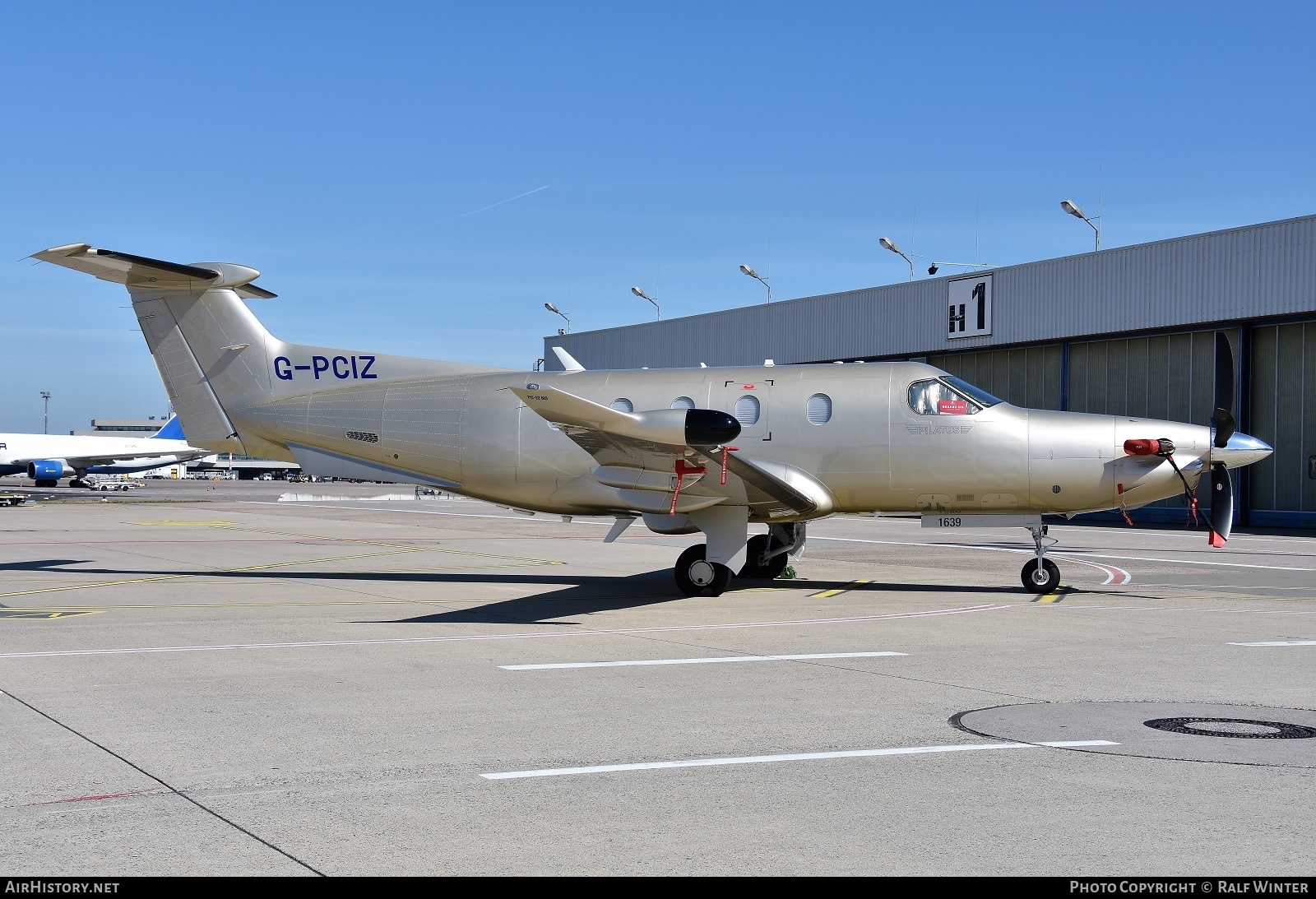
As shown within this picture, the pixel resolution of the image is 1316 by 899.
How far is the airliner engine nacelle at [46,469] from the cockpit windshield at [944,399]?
217ft

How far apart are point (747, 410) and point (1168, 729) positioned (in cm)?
1025

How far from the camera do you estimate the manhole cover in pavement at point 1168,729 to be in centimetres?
696

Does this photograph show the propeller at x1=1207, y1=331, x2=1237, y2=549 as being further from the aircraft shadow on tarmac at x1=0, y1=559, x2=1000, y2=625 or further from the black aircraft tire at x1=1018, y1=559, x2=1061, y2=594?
the aircraft shadow on tarmac at x1=0, y1=559, x2=1000, y2=625

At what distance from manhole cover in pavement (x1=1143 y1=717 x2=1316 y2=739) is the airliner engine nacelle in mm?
73250

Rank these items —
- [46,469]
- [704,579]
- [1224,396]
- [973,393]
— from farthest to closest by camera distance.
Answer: [46,469]
[973,393]
[704,579]
[1224,396]

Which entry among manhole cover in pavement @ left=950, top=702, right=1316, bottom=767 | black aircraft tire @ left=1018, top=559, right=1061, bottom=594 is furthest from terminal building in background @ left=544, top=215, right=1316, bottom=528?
manhole cover in pavement @ left=950, top=702, right=1316, bottom=767

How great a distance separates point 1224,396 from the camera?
1628cm

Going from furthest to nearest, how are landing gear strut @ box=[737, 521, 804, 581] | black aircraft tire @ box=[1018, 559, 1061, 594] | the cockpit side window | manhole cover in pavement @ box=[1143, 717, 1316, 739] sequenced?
landing gear strut @ box=[737, 521, 804, 581], black aircraft tire @ box=[1018, 559, 1061, 594], the cockpit side window, manhole cover in pavement @ box=[1143, 717, 1316, 739]

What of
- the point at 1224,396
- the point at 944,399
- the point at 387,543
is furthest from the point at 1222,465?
the point at 387,543

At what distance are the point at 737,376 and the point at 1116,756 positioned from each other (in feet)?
37.7

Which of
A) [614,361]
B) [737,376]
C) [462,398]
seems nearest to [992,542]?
[737,376]

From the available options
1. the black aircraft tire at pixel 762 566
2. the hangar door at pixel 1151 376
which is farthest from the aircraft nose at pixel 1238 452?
the hangar door at pixel 1151 376

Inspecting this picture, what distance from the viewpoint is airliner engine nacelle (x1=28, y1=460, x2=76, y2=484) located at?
69250 millimetres

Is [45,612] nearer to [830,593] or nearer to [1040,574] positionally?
[830,593]
